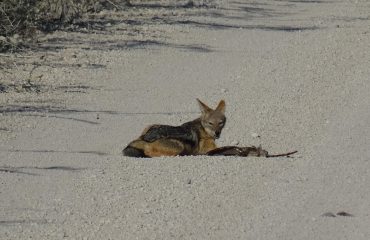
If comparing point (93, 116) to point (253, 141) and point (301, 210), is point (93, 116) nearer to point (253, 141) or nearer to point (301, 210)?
point (253, 141)

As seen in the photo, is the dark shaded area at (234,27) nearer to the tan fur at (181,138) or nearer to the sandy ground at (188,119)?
the sandy ground at (188,119)

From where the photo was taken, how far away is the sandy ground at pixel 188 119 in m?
7.80

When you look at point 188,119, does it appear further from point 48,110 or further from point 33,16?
point 33,16

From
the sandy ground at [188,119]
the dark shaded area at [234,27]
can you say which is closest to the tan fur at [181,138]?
the sandy ground at [188,119]

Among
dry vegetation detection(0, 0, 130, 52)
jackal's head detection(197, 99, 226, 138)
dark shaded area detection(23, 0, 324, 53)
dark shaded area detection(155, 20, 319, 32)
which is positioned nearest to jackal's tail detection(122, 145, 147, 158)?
jackal's head detection(197, 99, 226, 138)

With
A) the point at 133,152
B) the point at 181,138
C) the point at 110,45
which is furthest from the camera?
the point at 110,45

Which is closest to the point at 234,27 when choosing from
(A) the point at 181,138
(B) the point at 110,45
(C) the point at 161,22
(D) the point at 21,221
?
(C) the point at 161,22

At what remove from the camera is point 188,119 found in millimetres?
11789

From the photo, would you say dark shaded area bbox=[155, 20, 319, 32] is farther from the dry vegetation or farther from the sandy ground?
the dry vegetation

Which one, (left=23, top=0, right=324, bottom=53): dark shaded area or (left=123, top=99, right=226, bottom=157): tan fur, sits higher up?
(left=123, top=99, right=226, bottom=157): tan fur

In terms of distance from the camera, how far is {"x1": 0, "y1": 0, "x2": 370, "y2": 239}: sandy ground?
7.80 metres

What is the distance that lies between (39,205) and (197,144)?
7.24 feet

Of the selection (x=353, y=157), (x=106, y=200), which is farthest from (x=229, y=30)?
(x=106, y=200)

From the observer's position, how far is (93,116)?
39.3 ft
